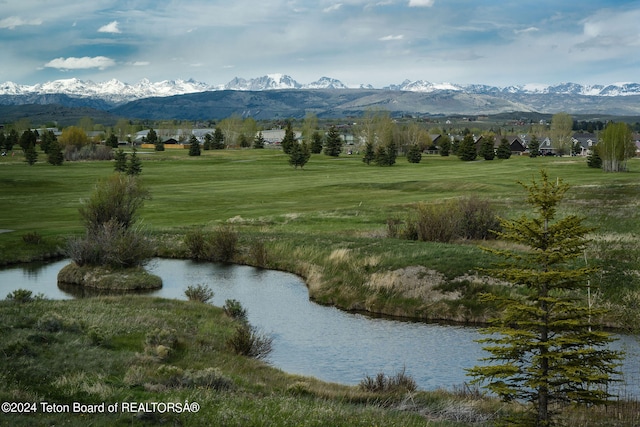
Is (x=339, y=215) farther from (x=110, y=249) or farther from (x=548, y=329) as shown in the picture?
(x=548, y=329)

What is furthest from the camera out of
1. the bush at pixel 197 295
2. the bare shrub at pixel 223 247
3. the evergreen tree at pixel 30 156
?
the evergreen tree at pixel 30 156

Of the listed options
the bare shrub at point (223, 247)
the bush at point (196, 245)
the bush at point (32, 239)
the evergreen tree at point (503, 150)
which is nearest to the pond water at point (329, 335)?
the bare shrub at point (223, 247)

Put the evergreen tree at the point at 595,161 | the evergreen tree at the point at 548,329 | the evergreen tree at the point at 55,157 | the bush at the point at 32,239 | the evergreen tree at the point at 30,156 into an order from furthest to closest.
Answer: the evergreen tree at the point at 55,157 < the evergreen tree at the point at 30,156 < the evergreen tree at the point at 595,161 < the bush at the point at 32,239 < the evergreen tree at the point at 548,329

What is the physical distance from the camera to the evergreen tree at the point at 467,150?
142 meters

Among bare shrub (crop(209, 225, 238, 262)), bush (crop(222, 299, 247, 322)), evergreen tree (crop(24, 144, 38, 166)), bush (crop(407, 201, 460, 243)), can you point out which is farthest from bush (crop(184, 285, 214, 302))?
evergreen tree (crop(24, 144, 38, 166))

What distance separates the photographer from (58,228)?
60250 millimetres

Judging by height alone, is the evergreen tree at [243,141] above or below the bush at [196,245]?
above

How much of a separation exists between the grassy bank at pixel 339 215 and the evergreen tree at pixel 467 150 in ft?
60.9

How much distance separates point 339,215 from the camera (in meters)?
64.4

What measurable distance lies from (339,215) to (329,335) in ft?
102

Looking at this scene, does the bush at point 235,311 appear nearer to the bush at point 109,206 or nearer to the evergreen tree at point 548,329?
A: the bush at point 109,206

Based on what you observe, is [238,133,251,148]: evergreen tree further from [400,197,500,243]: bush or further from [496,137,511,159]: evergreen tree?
[400,197,500,243]: bush

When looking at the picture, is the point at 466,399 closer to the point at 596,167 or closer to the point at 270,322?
the point at 270,322

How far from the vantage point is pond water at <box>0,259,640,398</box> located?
2819cm
